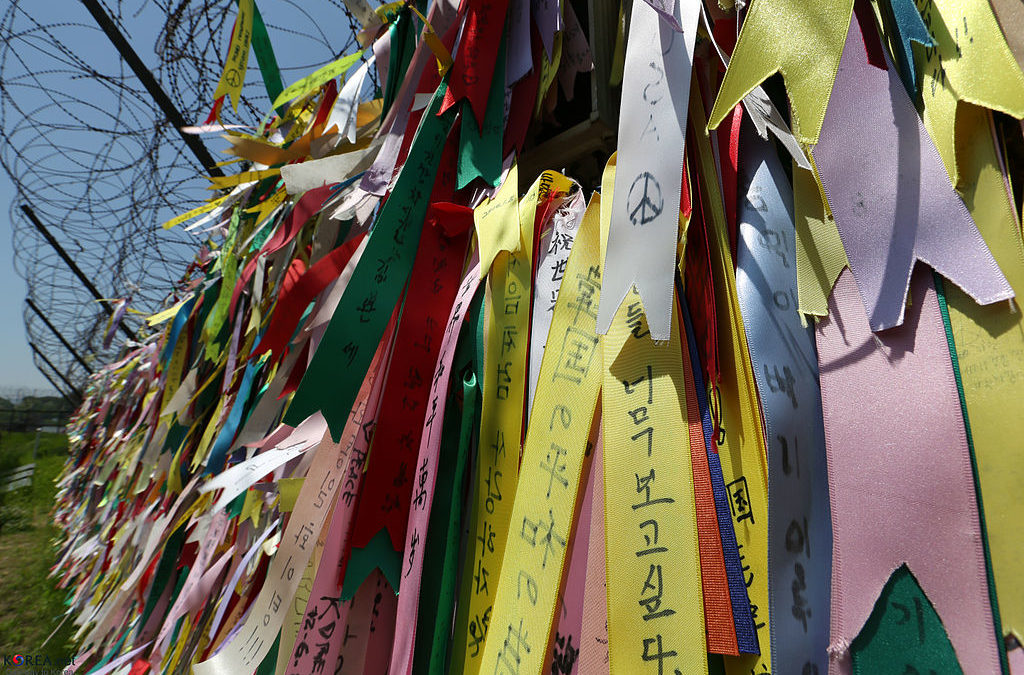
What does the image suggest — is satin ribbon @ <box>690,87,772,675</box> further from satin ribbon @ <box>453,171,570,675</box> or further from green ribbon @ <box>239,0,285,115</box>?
green ribbon @ <box>239,0,285,115</box>

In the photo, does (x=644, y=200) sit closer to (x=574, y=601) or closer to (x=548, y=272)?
(x=548, y=272)

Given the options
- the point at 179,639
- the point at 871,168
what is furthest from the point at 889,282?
the point at 179,639

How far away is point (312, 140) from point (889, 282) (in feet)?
2.68

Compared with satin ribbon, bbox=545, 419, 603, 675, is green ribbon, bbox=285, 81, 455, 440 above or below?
above

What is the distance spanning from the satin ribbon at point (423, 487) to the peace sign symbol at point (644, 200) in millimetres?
184

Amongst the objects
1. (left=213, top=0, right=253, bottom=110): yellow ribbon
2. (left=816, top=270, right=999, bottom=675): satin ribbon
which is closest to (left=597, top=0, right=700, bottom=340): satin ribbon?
(left=816, top=270, right=999, bottom=675): satin ribbon

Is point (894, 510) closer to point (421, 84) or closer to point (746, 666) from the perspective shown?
point (746, 666)

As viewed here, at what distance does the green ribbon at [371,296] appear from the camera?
528 mm

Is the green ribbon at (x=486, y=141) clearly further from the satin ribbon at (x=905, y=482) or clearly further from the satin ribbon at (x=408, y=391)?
the satin ribbon at (x=905, y=482)

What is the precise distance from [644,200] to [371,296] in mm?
291

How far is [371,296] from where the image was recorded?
1.84 feet

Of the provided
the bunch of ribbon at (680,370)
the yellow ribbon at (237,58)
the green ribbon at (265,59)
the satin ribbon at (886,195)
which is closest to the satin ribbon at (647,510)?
Result: the bunch of ribbon at (680,370)

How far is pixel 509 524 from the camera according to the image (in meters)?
0.42

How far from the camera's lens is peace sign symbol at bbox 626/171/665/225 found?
375 mm
